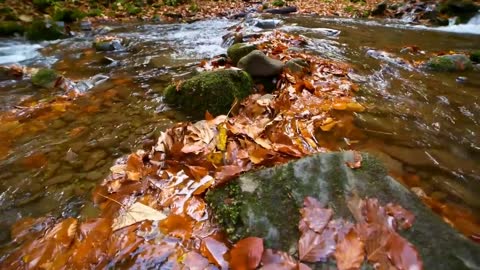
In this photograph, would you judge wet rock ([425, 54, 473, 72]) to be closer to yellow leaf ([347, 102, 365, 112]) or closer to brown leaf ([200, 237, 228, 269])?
yellow leaf ([347, 102, 365, 112])

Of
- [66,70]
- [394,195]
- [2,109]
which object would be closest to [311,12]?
[66,70]

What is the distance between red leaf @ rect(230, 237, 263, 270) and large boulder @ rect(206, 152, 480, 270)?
2.0 inches

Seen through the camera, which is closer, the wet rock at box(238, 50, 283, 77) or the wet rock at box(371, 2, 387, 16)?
the wet rock at box(238, 50, 283, 77)

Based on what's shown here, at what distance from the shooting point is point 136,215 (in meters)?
2.11

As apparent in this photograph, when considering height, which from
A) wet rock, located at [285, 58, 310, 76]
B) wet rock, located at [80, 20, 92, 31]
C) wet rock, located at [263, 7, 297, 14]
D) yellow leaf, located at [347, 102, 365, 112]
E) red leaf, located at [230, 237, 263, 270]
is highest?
red leaf, located at [230, 237, 263, 270]

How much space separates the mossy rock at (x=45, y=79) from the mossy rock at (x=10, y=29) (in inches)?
171

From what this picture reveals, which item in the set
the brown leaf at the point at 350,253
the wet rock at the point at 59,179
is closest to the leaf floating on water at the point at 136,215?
the wet rock at the point at 59,179

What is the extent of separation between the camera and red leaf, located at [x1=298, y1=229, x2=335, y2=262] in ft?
5.17

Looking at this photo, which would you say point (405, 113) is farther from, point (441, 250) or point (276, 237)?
point (276, 237)

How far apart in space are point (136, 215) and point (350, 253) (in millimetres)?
1303

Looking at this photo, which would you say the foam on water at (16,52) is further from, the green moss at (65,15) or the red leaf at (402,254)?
the red leaf at (402,254)

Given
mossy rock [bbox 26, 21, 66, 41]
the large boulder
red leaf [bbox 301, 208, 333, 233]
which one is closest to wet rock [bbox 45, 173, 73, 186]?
the large boulder

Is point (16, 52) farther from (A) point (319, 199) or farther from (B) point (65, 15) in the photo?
(A) point (319, 199)

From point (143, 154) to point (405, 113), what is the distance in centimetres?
277
